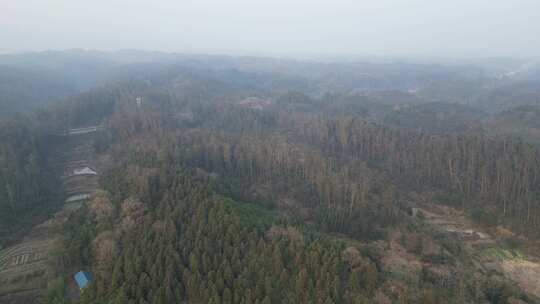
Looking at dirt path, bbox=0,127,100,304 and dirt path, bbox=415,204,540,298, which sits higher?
dirt path, bbox=0,127,100,304

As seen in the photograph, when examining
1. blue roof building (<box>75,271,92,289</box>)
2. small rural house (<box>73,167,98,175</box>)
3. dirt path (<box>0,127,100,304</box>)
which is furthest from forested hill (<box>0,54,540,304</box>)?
small rural house (<box>73,167,98,175</box>)

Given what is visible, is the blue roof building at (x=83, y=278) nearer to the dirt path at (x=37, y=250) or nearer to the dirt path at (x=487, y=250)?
the dirt path at (x=37, y=250)

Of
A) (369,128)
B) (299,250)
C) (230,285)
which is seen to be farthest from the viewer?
(369,128)

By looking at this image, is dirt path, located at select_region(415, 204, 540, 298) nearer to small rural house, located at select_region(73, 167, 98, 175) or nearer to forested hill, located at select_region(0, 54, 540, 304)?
forested hill, located at select_region(0, 54, 540, 304)

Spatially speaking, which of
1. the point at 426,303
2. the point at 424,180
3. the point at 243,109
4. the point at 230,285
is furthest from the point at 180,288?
the point at 243,109

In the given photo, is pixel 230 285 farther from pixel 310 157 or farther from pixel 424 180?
pixel 424 180

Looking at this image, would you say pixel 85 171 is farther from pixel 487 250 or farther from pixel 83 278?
pixel 487 250
